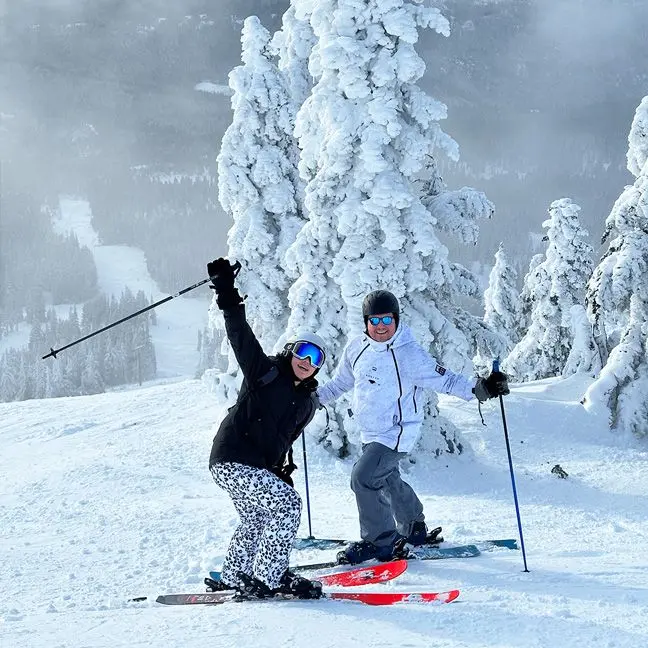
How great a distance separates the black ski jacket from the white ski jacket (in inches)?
42.4

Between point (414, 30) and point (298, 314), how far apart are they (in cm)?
687

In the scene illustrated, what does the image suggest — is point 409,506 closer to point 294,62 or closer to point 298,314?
point 298,314

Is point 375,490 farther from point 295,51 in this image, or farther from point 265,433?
point 295,51

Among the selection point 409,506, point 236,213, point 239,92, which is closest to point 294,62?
point 239,92

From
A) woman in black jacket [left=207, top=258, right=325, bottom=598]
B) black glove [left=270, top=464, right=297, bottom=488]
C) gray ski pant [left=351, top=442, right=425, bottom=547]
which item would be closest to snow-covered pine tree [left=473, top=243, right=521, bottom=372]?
gray ski pant [left=351, top=442, right=425, bottom=547]

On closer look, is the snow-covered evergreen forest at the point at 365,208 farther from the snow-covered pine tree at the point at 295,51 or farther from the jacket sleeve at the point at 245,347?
the jacket sleeve at the point at 245,347

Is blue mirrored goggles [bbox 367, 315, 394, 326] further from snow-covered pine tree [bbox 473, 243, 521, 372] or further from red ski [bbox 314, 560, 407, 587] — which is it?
snow-covered pine tree [bbox 473, 243, 521, 372]

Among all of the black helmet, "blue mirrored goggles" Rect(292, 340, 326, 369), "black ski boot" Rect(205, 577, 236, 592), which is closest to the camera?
"blue mirrored goggles" Rect(292, 340, 326, 369)

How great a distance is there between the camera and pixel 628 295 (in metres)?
15.6

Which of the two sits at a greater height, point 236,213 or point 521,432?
point 236,213

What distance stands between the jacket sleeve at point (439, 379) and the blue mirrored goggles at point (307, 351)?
4.48ft

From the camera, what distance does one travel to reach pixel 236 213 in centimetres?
1986

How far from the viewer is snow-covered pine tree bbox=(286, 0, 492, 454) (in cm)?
1464

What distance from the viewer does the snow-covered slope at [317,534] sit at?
443 centimetres
